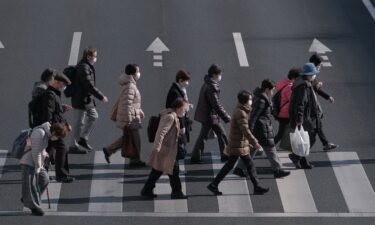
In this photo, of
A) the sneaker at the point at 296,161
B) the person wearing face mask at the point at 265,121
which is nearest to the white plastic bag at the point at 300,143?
the sneaker at the point at 296,161

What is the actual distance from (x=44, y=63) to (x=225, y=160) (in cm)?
579

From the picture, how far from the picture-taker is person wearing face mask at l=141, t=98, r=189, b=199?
18.1m

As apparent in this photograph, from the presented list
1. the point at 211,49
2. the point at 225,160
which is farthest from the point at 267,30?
the point at 225,160

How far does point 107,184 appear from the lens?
752 inches

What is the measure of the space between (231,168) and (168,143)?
114 cm

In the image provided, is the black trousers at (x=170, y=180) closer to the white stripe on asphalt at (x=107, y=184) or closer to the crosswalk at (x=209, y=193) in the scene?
the crosswalk at (x=209, y=193)

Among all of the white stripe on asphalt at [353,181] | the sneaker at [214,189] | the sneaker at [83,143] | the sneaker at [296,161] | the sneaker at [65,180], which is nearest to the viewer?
the white stripe on asphalt at [353,181]

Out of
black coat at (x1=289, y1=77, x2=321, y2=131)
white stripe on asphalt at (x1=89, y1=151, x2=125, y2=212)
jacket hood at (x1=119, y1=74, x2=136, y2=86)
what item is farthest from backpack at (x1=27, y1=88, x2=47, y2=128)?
black coat at (x1=289, y1=77, x2=321, y2=131)

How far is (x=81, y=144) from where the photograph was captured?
2053 cm

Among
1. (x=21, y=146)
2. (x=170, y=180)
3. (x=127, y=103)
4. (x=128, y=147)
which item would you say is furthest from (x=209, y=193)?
(x=21, y=146)

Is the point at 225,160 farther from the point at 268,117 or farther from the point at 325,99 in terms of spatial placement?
the point at 325,99

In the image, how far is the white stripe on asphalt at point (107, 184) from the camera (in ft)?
59.8

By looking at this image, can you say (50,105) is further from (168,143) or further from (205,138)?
(205,138)

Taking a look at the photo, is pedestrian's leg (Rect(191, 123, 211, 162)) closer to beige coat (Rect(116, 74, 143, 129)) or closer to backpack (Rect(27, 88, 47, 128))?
beige coat (Rect(116, 74, 143, 129))
